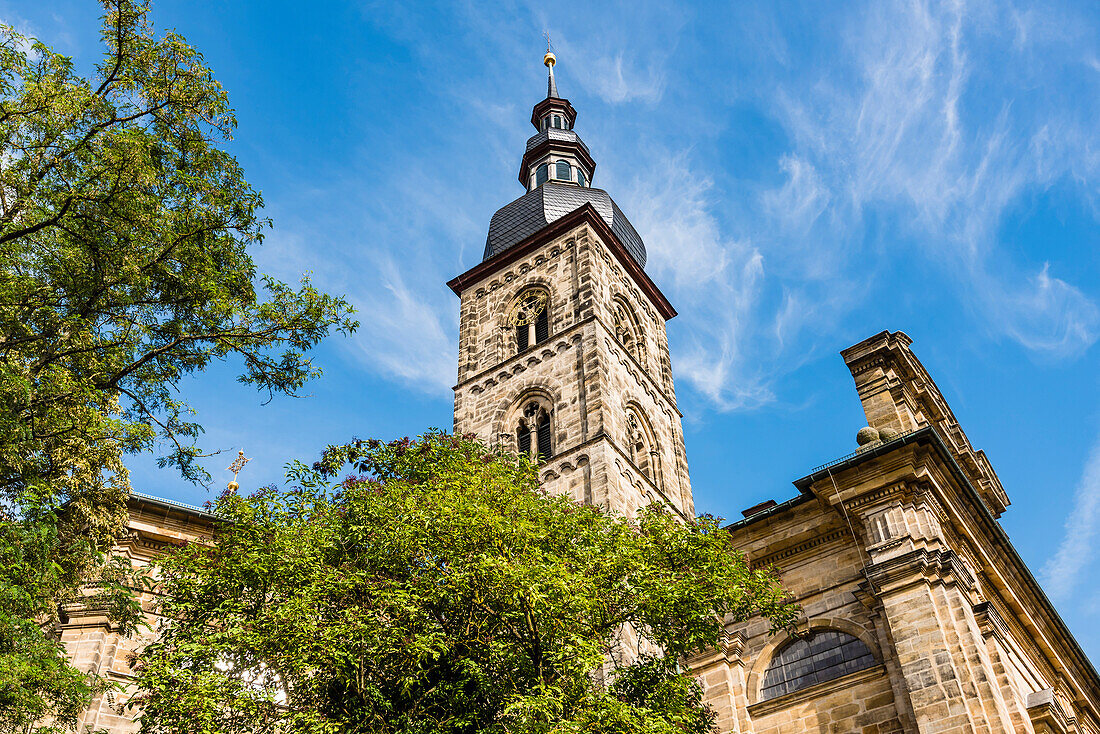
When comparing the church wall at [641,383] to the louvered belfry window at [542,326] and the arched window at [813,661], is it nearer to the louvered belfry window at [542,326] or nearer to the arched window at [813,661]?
the louvered belfry window at [542,326]

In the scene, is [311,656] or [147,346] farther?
[147,346]

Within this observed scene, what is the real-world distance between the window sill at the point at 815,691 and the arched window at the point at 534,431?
12.7 m

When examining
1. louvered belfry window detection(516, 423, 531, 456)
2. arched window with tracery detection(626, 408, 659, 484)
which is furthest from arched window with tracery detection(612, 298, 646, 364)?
louvered belfry window detection(516, 423, 531, 456)

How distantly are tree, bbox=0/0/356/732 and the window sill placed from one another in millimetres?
9630

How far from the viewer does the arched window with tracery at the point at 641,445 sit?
2908cm

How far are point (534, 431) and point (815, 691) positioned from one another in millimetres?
14414

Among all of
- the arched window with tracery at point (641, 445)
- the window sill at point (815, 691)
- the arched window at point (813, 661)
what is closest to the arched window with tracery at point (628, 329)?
the arched window with tracery at point (641, 445)

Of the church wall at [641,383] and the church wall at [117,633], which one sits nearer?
the church wall at [117,633]

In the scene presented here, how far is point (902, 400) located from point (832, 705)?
888cm

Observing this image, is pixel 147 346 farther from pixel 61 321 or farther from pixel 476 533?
pixel 476 533

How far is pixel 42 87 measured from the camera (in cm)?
1159

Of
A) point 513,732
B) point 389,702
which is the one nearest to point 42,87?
point 389,702

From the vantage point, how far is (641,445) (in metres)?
29.8

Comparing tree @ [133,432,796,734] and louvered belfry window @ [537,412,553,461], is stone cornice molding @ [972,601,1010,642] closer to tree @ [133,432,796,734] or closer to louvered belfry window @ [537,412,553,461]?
tree @ [133,432,796,734]
